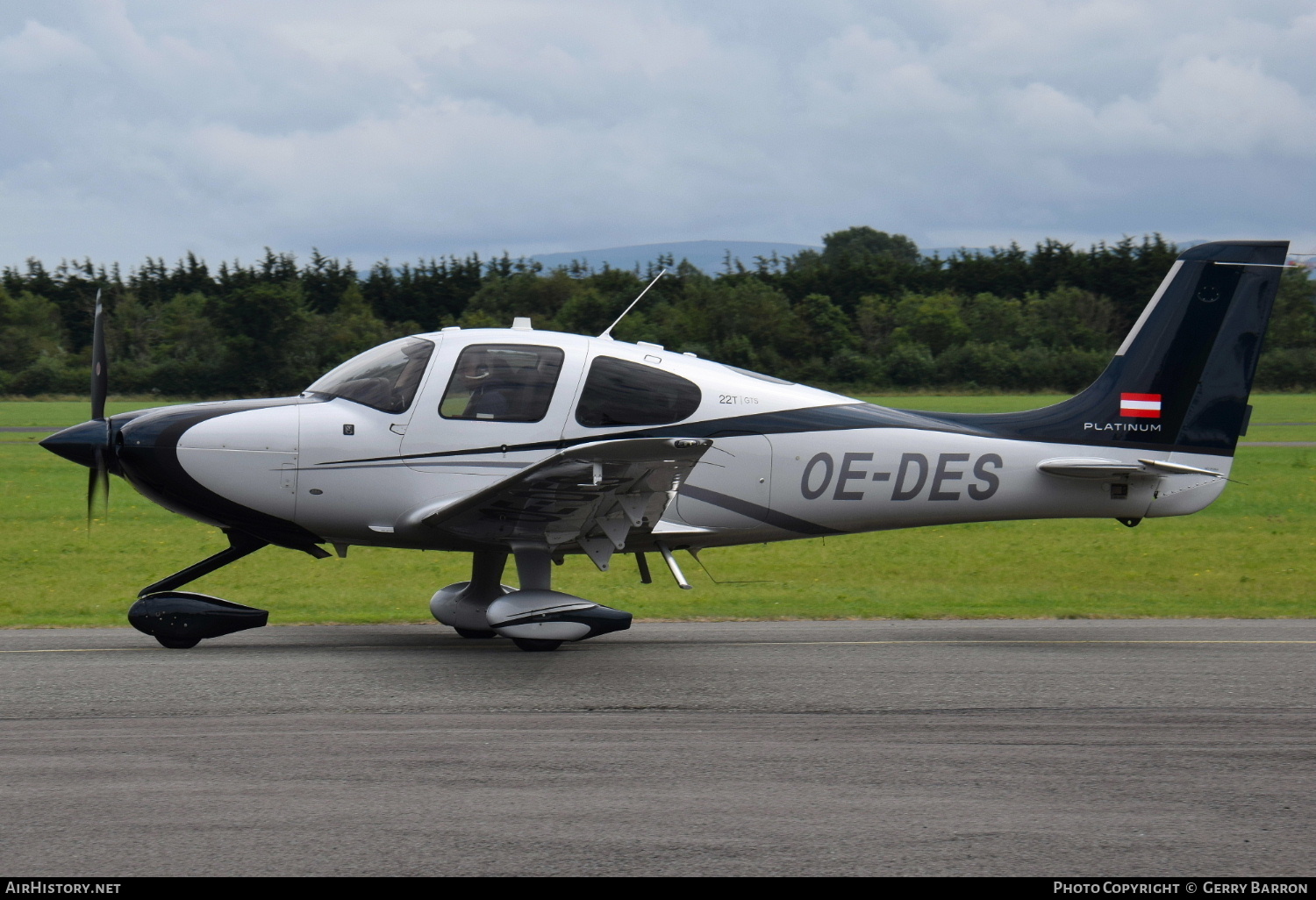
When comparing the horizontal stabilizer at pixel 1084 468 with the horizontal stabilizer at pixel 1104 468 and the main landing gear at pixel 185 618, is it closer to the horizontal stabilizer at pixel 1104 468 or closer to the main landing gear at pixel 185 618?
the horizontal stabilizer at pixel 1104 468

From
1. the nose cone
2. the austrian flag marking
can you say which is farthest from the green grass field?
the nose cone

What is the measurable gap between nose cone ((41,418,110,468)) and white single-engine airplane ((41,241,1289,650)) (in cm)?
2

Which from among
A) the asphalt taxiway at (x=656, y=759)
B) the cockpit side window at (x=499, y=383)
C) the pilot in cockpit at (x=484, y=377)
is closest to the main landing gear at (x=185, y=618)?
the asphalt taxiway at (x=656, y=759)

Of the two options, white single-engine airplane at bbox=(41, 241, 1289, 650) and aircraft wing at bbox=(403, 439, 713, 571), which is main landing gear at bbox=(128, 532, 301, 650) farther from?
aircraft wing at bbox=(403, 439, 713, 571)

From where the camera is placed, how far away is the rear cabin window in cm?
920

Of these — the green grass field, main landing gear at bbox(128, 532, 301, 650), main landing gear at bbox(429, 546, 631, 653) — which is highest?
main landing gear at bbox(429, 546, 631, 653)

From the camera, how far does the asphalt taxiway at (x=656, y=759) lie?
4.73 metres

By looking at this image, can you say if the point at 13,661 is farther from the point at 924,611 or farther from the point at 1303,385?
the point at 1303,385

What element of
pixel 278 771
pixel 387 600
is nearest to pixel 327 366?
pixel 387 600

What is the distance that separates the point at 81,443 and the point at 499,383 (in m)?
2.93

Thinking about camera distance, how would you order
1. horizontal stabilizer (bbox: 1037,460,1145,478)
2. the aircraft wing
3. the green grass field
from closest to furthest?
the aircraft wing, horizontal stabilizer (bbox: 1037,460,1145,478), the green grass field

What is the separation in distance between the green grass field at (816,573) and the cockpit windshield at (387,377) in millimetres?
2709

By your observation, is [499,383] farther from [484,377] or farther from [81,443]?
[81,443]

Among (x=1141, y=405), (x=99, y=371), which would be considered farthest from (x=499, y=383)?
(x=1141, y=405)
